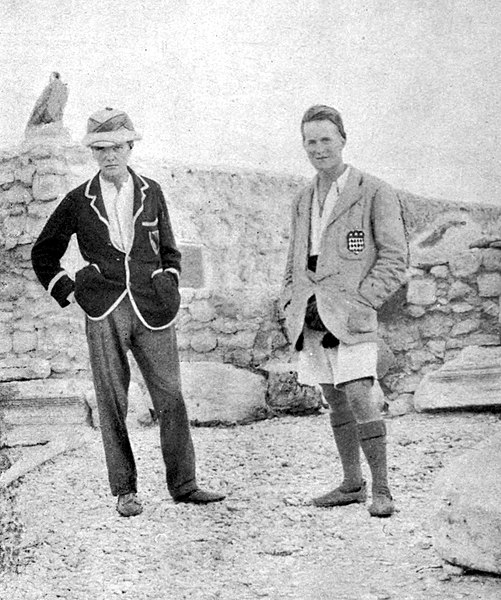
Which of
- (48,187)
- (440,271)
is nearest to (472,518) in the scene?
(440,271)

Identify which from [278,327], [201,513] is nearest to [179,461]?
[201,513]

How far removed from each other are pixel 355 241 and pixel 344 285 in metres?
0.15

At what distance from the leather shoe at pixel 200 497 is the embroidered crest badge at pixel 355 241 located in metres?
1.00

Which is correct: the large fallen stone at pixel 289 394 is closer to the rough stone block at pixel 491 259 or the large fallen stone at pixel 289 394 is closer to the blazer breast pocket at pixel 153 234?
the rough stone block at pixel 491 259

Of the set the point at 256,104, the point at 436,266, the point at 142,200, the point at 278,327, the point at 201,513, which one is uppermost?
the point at 256,104

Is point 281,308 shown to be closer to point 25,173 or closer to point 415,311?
point 415,311

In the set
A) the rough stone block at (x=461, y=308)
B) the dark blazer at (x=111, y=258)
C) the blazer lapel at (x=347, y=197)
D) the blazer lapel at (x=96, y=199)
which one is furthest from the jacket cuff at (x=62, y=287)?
the rough stone block at (x=461, y=308)

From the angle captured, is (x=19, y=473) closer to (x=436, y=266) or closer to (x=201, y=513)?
(x=201, y=513)

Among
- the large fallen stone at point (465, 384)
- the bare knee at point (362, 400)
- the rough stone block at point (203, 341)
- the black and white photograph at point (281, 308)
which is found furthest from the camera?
the rough stone block at point (203, 341)

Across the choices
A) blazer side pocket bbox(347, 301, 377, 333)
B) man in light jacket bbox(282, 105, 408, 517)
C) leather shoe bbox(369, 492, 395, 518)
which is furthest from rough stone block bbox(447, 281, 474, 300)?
leather shoe bbox(369, 492, 395, 518)

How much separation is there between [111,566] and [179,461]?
54cm

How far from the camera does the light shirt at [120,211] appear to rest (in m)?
2.93

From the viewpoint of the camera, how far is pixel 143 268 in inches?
116

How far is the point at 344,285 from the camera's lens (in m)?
2.77
